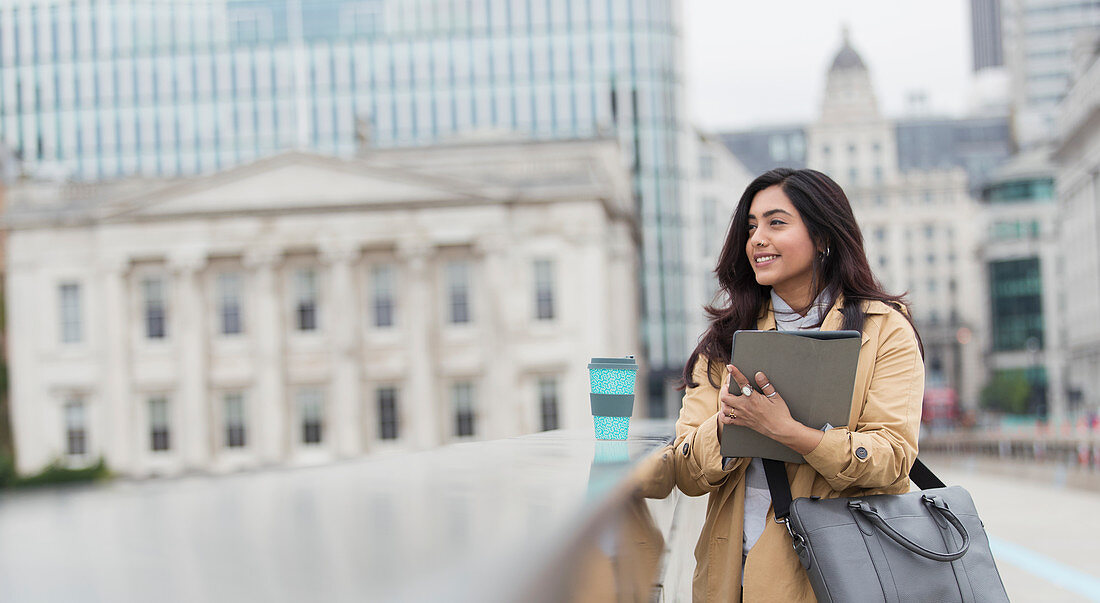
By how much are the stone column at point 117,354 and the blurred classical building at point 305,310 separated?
0.08m

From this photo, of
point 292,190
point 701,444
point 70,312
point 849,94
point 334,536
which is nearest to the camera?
point 334,536

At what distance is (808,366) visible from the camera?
271 cm

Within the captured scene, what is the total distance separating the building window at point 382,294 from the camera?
1650 inches

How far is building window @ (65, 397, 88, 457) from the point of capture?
140 ft

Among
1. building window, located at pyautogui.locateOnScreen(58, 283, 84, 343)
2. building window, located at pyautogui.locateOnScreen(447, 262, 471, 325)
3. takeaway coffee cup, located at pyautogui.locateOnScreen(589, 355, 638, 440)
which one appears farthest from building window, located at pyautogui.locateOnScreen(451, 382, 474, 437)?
takeaway coffee cup, located at pyautogui.locateOnScreen(589, 355, 638, 440)

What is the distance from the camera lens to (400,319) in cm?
4159

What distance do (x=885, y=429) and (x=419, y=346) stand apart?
38504mm

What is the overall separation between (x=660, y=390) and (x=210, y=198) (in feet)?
87.8

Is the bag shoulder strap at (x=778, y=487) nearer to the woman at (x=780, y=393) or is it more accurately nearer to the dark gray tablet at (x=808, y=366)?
the woman at (x=780, y=393)

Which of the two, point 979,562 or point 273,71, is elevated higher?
point 273,71

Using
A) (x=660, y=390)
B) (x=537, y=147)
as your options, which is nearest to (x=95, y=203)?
(x=537, y=147)

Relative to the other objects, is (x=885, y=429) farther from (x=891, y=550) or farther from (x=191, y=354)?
(x=191, y=354)

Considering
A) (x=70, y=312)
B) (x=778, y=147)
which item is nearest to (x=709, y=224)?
(x=70, y=312)

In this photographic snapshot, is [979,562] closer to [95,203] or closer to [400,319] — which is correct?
[400,319]
